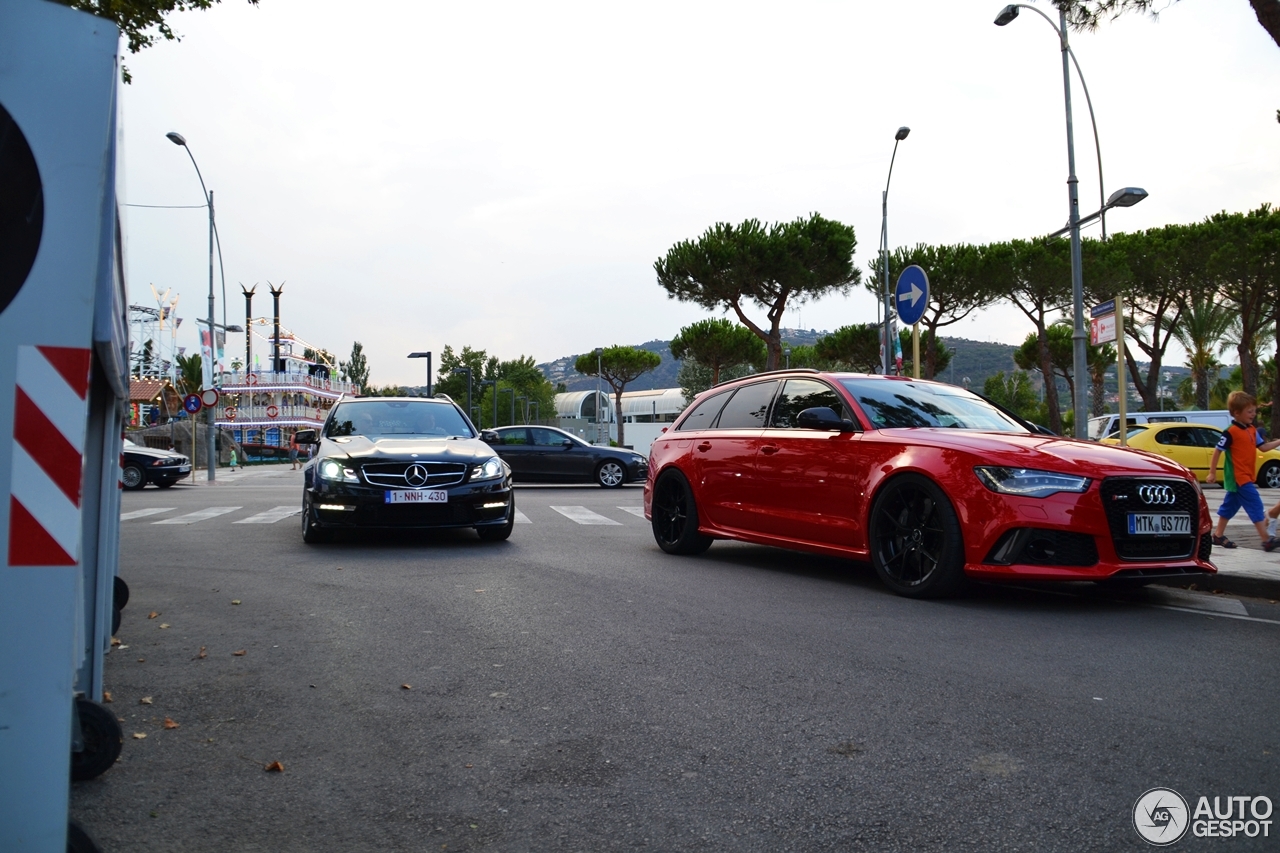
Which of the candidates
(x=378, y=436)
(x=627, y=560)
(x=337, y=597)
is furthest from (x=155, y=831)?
(x=378, y=436)

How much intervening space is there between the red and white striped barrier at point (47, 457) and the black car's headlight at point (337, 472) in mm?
7337

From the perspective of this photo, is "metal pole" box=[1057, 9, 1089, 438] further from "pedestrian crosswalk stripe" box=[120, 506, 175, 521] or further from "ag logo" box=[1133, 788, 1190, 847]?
"ag logo" box=[1133, 788, 1190, 847]

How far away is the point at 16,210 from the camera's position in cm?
218

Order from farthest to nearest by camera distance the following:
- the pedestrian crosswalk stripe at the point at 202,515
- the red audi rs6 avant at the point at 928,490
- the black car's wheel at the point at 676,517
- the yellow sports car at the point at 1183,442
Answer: the yellow sports car at the point at 1183,442, the pedestrian crosswalk stripe at the point at 202,515, the black car's wheel at the point at 676,517, the red audi rs6 avant at the point at 928,490

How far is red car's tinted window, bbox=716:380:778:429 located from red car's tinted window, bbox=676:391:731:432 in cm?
13

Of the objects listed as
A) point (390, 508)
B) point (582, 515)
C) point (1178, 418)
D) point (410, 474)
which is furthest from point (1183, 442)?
point (390, 508)

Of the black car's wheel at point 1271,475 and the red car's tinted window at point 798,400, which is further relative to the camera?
the black car's wheel at point 1271,475

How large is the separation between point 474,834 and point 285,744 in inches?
44.4

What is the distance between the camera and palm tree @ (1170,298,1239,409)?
39500 mm

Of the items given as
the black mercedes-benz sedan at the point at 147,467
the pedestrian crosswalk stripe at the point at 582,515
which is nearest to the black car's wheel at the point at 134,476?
the black mercedes-benz sedan at the point at 147,467

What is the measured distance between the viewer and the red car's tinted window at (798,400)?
7.89 meters

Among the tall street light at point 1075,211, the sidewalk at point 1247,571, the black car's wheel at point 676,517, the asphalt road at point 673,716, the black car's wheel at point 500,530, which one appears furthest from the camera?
the tall street light at point 1075,211

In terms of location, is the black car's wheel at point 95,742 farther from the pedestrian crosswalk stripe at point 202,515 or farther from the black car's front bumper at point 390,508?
the pedestrian crosswalk stripe at point 202,515

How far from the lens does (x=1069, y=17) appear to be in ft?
40.4
